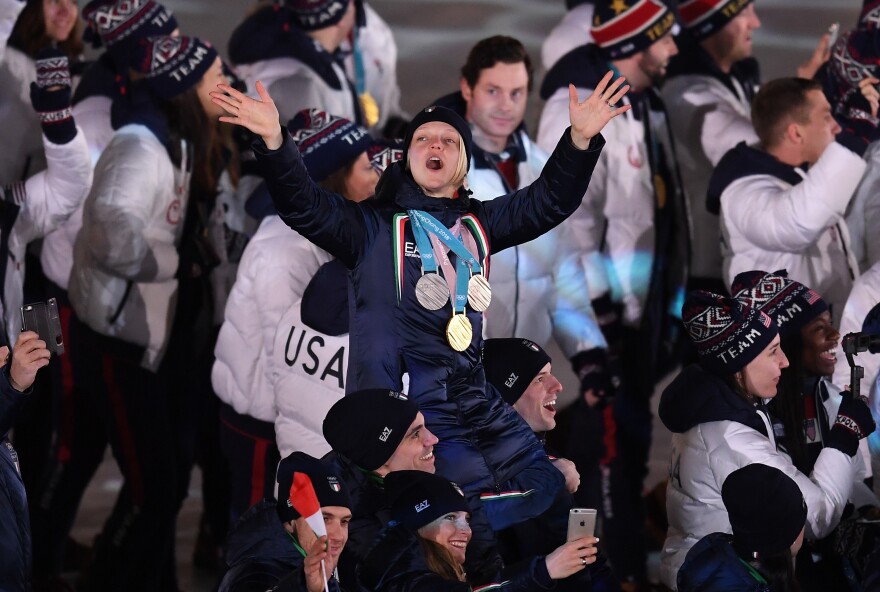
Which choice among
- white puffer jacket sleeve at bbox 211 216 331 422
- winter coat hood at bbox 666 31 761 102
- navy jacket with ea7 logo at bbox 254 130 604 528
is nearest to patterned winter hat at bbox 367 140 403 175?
white puffer jacket sleeve at bbox 211 216 331 422

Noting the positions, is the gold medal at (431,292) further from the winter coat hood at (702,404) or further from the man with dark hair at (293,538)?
the winter coat hood at (702,404)

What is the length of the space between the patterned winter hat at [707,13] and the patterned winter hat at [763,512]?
349 centimetres

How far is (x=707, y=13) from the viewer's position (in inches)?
302

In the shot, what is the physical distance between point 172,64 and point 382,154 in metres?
0.96

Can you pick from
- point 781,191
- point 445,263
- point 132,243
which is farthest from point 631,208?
point 445,263

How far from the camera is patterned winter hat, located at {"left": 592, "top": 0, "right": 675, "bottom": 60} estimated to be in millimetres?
7129

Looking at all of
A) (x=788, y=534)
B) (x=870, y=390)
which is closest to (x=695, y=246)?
(x=870, y=390)

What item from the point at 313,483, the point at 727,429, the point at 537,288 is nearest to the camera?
the point at 313,483

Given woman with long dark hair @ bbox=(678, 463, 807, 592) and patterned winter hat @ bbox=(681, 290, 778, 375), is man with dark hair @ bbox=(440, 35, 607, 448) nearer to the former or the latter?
patterned winter hat @ bbox=(681, 290, 778, 375)

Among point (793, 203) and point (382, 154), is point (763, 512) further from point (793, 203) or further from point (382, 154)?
point (793, 203)

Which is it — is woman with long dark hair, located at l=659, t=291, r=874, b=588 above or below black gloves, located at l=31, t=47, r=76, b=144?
below

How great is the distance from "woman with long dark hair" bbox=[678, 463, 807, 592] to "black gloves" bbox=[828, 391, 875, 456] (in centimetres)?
59

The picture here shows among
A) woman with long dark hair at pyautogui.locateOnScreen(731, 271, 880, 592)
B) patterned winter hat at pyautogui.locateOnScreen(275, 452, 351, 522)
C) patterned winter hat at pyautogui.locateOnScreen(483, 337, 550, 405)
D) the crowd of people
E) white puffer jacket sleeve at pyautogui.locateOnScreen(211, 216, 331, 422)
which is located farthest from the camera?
white puffer jacket sleeve at pyautogui.locateOnScreen(211, 216, 331, 422)

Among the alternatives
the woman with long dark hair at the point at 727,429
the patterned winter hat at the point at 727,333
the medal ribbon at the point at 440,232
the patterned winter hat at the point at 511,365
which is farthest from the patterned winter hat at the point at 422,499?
the patterned winter hat at the point at 727,333
